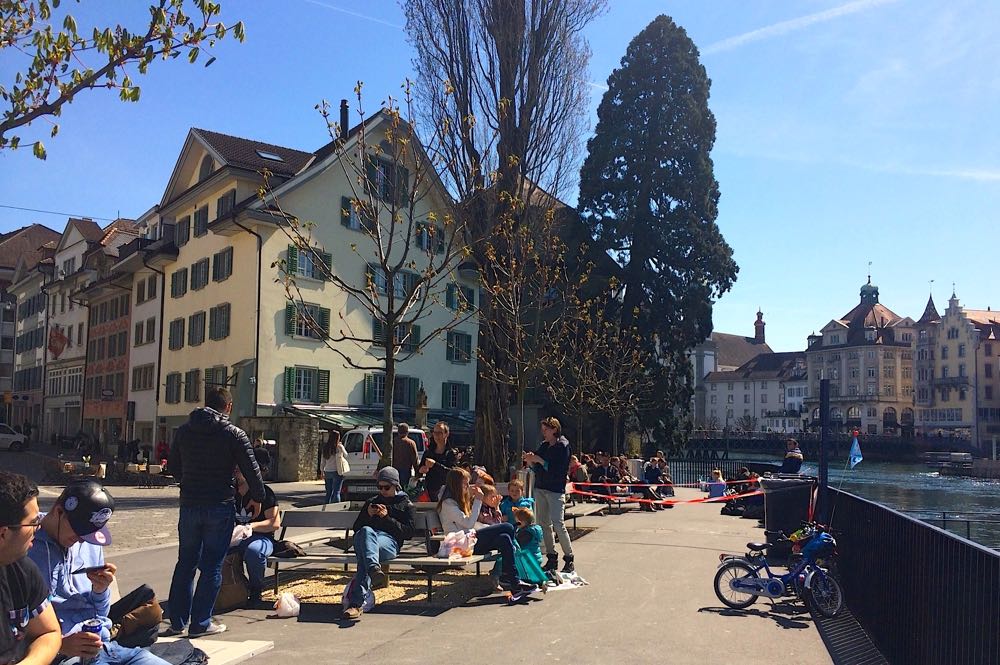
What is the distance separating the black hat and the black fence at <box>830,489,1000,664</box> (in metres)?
4.60

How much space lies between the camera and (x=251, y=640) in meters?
7.46

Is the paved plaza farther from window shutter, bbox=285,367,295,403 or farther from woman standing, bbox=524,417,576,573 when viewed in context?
window shutter, bbox=285,367,295,403

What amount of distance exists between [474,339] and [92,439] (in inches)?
960

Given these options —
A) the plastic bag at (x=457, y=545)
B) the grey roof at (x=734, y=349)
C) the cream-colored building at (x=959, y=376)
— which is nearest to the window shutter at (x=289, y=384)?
the plastic bag at (x=457, y=545)

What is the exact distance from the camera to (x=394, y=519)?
31.0 feet

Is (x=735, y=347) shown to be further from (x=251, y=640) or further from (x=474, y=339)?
(x=251, y=640)

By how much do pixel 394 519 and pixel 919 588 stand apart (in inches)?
193

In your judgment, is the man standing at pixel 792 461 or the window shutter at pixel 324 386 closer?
the man standing at pixel 792 461

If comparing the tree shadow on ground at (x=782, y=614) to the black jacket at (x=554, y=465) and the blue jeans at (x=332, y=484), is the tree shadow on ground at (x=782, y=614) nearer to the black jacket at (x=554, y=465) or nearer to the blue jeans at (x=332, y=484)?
the black jacket at (x=554, y=465)

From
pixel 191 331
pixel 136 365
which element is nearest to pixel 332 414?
pixel 191 331

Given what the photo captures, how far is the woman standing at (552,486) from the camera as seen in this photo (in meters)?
11.0

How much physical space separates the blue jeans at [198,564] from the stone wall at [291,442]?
27.9 m

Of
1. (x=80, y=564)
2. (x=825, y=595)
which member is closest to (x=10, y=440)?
(x=825, y=595)

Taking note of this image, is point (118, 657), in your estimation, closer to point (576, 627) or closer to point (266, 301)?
point (576, 627)
